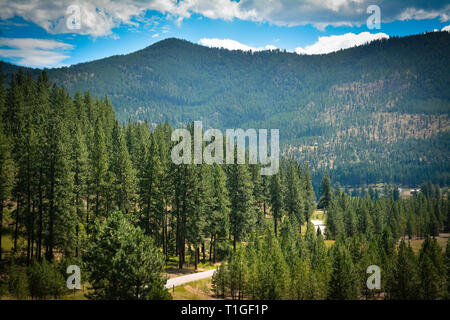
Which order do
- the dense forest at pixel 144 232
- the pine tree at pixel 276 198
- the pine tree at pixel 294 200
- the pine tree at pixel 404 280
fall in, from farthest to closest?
the pine tree at pixel 294 200 < the pine tree at pixel 276 198 < the pine tree at pixel 404 280 < the dense forest at pixel 144 232

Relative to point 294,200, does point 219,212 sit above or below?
above

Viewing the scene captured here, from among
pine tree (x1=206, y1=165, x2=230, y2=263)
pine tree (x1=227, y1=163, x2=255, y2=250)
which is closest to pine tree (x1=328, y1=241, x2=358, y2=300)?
pine tree (x1=206, y1=165, x2=230, y2=263)

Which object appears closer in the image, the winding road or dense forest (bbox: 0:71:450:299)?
dense forest (bbox: 0:71:450:299)

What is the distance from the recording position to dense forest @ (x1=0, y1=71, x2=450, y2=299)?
28109 mm

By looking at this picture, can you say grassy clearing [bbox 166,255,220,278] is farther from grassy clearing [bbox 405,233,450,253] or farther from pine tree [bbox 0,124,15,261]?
grassy clearing [bbox 405,233,450,253]

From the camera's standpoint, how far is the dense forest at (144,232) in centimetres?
2811

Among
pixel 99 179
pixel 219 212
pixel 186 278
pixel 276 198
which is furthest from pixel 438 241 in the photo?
pixel 99 179

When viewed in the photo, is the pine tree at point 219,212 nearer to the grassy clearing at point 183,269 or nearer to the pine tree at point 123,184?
the grassy clearing at point 183,269

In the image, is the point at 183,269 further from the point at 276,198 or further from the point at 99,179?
the point at 276,198

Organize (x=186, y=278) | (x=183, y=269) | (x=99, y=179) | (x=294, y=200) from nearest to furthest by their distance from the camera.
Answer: (x=186, y=278), (x=183, y=269), (x=99, y=179), (x=294, y=200)

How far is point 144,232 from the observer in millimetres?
43188

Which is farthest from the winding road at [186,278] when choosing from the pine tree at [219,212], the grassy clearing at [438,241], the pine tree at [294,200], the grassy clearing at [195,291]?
the grassy clearing at [438,241]

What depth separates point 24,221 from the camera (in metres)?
37.0
